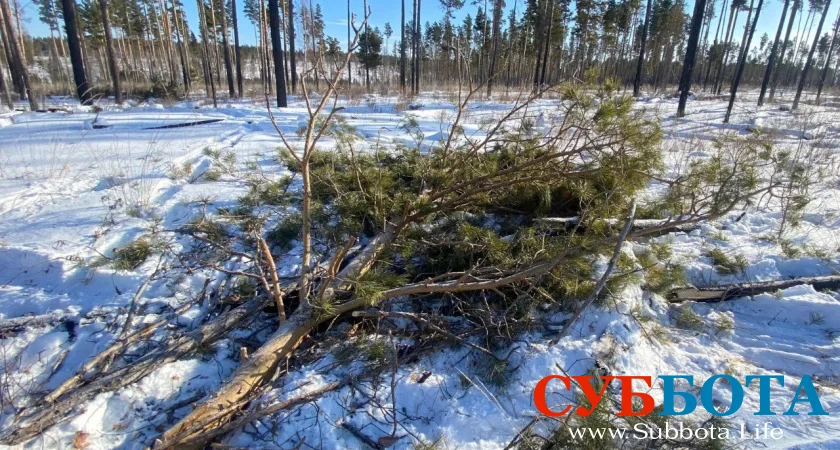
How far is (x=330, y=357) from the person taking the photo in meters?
1.94

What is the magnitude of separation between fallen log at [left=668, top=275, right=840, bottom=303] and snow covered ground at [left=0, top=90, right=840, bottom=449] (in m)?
0.07

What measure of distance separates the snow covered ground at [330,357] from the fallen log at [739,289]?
0.24ft

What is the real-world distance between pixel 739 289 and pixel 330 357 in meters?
2.73

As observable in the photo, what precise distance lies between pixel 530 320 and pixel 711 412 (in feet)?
2.84

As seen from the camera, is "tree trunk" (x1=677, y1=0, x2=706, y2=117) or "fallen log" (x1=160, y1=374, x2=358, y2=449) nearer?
"fallen log" (x1=160, y1=374, x2=358, y2=449)

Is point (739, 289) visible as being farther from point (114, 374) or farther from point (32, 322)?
point (32, 322)

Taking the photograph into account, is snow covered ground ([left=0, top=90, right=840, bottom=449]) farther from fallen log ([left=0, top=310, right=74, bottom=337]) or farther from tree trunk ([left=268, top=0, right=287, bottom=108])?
tree trunk ([left=268, top=0, right=287, bottom=108])

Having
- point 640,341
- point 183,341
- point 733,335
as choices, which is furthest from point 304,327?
point 733,335

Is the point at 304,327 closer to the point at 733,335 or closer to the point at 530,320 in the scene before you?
the point at 530,320

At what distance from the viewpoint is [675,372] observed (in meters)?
1.86

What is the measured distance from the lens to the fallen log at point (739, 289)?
8.01 ft

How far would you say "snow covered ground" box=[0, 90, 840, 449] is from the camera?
1.58m

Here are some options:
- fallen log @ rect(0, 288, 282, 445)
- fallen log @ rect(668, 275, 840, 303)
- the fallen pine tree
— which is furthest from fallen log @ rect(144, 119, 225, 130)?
fallen log @ rect(668, 275, 840, 303)

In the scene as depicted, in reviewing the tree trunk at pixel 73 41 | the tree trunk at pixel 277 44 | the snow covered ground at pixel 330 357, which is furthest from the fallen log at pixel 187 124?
the tree trunk at pixel 73 41
